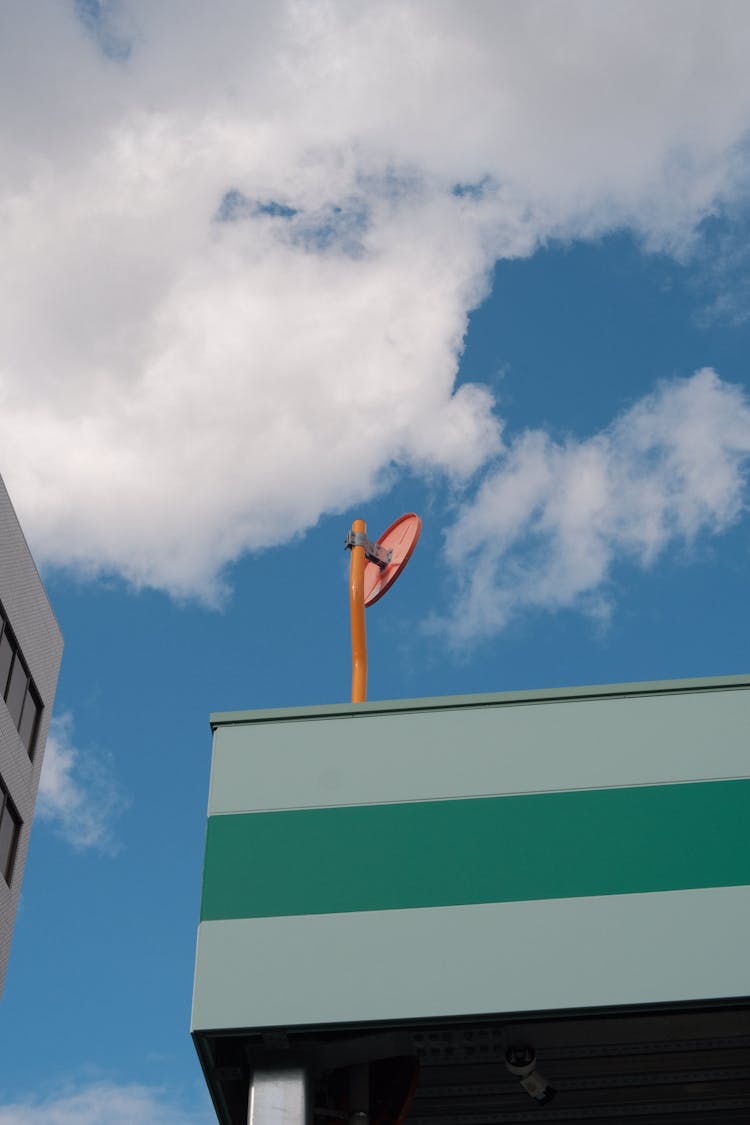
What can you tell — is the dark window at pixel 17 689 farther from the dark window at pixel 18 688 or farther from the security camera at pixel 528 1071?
the security camera at pixel 528 1071

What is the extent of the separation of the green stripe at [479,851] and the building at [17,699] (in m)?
19.3

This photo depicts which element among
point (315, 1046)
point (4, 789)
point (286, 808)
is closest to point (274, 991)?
point (315, 1046)

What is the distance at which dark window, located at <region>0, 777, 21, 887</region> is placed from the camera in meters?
30.5

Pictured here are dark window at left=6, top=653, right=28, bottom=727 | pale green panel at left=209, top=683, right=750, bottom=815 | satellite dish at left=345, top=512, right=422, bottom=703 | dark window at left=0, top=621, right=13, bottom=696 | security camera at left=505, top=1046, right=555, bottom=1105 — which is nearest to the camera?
security camera at left=505, top=1046, right=555, bottom=1105

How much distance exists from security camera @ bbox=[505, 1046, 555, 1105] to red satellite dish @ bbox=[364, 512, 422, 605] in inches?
242

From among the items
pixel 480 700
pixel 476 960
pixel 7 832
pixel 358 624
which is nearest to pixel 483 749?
pixel 480 700

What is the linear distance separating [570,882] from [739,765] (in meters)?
1.96

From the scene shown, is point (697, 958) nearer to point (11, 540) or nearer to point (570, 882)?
point (570, 882)

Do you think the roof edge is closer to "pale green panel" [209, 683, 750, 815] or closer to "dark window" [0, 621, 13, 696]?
"pale green panel" [209, 683, 750, 815]

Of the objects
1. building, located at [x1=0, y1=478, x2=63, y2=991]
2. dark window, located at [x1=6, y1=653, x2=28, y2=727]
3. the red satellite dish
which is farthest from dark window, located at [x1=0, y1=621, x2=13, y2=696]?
the red satellite dish

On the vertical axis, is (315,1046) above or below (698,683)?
below

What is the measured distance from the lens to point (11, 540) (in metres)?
31.7

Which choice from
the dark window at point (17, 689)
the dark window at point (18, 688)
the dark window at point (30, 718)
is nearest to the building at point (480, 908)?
the dark window at point (18, 688)

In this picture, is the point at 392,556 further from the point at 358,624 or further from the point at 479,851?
the point at 479,851
